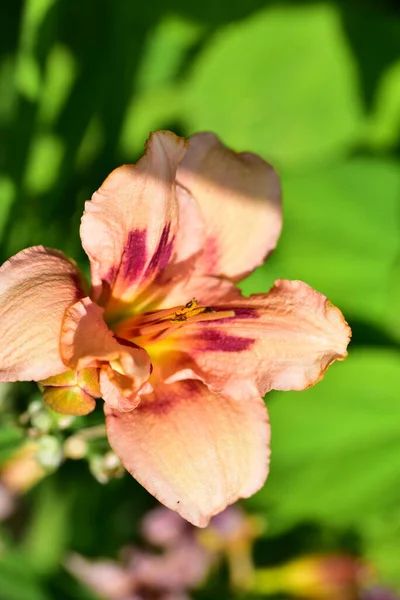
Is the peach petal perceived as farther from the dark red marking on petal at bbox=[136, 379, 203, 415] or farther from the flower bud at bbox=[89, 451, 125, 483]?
the flower bud at bbox=[89, 451, 125, 483]

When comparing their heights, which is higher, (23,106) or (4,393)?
(23,106)

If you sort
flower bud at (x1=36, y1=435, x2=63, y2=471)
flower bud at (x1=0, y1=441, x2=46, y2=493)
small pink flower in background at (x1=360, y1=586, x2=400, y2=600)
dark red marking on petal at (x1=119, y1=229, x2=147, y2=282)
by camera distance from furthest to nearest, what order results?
1. small pink flower in background at (x1=360, y1=586, x2=400, y2=600)
2. flower bud at (x1=0, y1=441, x2=46, y2=493)
3. flower bud at (x1=36, y1=435, x2=63, y2=471)
4. dark red marking on petal at (x1=119, y1=229, x2=147, y2=282)

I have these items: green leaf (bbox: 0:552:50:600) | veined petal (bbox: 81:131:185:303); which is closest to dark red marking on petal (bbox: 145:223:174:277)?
veined petal (bbox: 81:131:185:303)

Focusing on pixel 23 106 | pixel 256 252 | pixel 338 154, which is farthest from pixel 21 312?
pixel 338 154

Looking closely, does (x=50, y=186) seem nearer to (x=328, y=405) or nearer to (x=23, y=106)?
(x=23, y=106)

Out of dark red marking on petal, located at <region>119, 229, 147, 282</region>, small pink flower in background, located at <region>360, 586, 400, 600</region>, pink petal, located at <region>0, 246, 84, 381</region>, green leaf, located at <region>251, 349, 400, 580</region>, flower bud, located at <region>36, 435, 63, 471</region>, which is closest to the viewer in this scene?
pink petal, located at <region>0, 246, 84, 381</region>

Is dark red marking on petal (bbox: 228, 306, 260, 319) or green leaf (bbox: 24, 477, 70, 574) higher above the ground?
dark red marking on petal (bbox: 228, 306, 260, 319)

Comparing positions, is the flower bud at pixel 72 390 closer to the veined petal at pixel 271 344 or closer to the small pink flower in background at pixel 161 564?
the veined petal at pixel 271 344

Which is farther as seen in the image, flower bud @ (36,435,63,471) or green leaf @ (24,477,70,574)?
green leaf @ (24,477,70,574)
